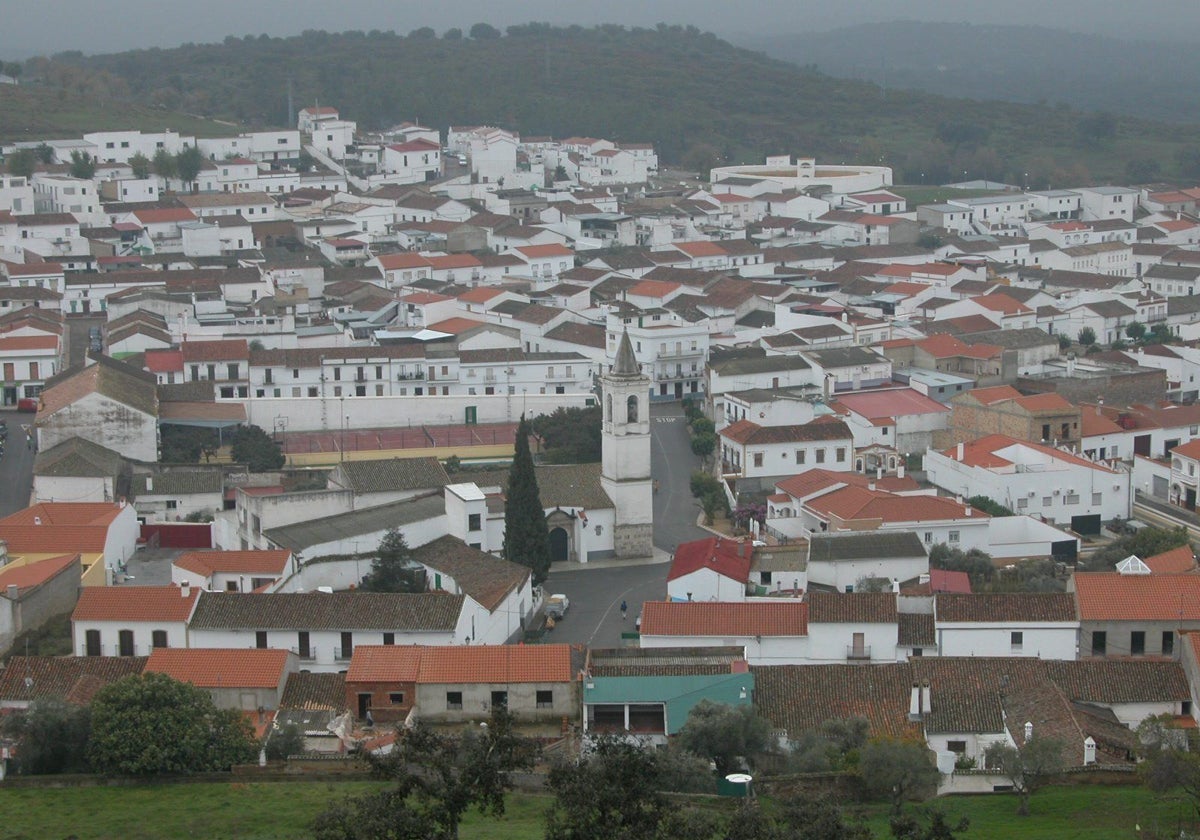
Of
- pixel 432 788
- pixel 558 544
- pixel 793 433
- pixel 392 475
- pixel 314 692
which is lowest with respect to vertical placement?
pixel 558 544

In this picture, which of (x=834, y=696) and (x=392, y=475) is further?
(x=392, y=475)

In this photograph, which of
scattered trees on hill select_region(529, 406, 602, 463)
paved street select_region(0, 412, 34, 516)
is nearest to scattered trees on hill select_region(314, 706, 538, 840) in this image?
paved street select_region(0, 412, 34, 516)

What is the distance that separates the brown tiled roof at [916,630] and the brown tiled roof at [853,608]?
200 mm

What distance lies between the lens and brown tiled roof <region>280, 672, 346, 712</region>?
2091cm

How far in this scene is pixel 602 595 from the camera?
2781cm

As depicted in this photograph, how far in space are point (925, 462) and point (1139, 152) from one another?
62.8 m

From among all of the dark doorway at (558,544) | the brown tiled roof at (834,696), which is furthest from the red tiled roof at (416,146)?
the brown tiled roof at (834,696)

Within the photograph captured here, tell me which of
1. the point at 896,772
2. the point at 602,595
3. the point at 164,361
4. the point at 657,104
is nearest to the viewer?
the point at 896,772

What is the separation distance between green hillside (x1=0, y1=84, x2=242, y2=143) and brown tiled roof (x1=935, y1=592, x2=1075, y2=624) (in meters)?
53.2

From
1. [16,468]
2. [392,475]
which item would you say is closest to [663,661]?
[392,475]

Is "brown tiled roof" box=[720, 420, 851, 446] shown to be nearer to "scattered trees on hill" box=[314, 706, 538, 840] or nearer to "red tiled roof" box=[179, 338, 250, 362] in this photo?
"red tiled roof" box=[179, 338, 250, 362]

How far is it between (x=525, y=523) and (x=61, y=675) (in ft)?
26.5

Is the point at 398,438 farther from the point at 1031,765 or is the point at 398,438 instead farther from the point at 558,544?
the point at 1031,765

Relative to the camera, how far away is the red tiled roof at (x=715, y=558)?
1038 inches
